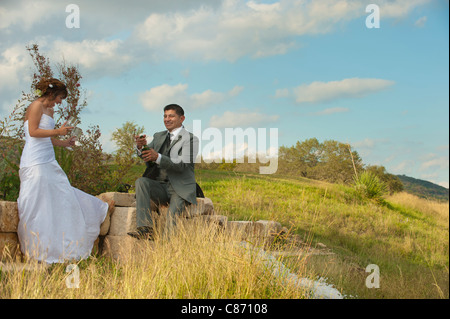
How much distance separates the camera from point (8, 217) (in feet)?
15.8

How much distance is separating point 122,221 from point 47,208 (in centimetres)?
107

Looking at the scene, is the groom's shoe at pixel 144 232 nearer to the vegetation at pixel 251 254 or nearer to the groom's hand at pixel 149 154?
the vegetation at pixel 251 254

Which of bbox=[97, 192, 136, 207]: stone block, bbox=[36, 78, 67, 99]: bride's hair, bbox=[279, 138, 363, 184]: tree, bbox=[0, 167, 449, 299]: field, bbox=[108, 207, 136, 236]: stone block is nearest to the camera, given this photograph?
bbox=[0, 167, 449, 299]: field

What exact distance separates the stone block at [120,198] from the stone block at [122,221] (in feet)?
0.68

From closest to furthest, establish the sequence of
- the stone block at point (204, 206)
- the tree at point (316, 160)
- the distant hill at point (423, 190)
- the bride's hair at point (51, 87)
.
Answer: the bride's hair at point (51, 87), the stone block at point (204, 206), the distant hill at point (423, 190), the tree at point (316, 160)

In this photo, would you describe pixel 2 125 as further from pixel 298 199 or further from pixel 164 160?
pixel 298 199

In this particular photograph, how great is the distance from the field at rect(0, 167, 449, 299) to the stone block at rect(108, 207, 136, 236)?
0.46m

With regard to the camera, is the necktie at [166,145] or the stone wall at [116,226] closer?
the stone wall at [116,226]

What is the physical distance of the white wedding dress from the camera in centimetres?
481

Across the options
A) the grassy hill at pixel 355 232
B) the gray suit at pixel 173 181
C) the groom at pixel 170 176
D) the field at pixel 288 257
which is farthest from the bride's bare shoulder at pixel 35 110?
the grassy hill at pixel 355 232

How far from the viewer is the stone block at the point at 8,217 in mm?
4762

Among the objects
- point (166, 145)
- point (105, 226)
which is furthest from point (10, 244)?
point (166, 145)

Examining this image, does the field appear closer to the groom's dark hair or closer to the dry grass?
the dry grass

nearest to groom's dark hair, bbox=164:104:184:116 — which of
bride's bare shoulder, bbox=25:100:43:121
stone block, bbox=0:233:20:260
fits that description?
bride's bare shoulder, bbox=25:100:43:121
